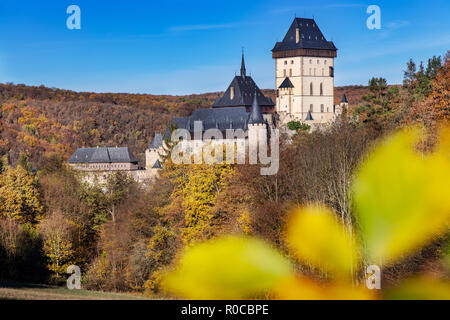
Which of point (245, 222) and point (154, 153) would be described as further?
point (154, 153)

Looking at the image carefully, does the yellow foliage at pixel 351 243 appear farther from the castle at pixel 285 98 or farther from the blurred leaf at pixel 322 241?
the castle at pixel 285 98

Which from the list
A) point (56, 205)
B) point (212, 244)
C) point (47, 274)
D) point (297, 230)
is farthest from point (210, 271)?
point (56, 205)

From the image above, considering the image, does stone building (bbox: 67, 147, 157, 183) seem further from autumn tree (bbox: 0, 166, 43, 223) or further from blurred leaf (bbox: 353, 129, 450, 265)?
blurred leaf (bbox: 353, 129, 450, 265)

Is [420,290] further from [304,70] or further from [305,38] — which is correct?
[305,38]

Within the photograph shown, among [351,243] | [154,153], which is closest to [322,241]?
[351,243]

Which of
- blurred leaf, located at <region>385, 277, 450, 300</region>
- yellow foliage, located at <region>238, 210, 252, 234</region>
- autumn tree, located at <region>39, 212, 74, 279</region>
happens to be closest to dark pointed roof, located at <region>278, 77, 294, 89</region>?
autumn tree, located at <region>39, 212, 74, 279</region>
